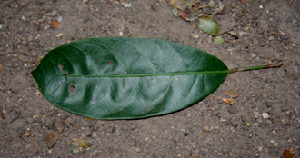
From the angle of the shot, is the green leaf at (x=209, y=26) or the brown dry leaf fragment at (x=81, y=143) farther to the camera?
the green leaf at (x=209, y=26)

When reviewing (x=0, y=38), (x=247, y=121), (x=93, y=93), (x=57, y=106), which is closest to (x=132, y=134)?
(x=93, y=93)

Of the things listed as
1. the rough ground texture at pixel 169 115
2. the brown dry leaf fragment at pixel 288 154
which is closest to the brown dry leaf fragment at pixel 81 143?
the rough ground texture at pixel 169 115

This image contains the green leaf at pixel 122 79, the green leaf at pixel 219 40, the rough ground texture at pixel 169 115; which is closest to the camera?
the green leaf at pixel 122 79

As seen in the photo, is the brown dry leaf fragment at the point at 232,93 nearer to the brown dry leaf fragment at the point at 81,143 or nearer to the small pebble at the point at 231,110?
the small pebble at the point at 231,110

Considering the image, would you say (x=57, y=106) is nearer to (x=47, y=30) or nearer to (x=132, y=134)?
(x=132, y=134)

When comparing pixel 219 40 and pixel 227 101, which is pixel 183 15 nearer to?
pixel 219 40
